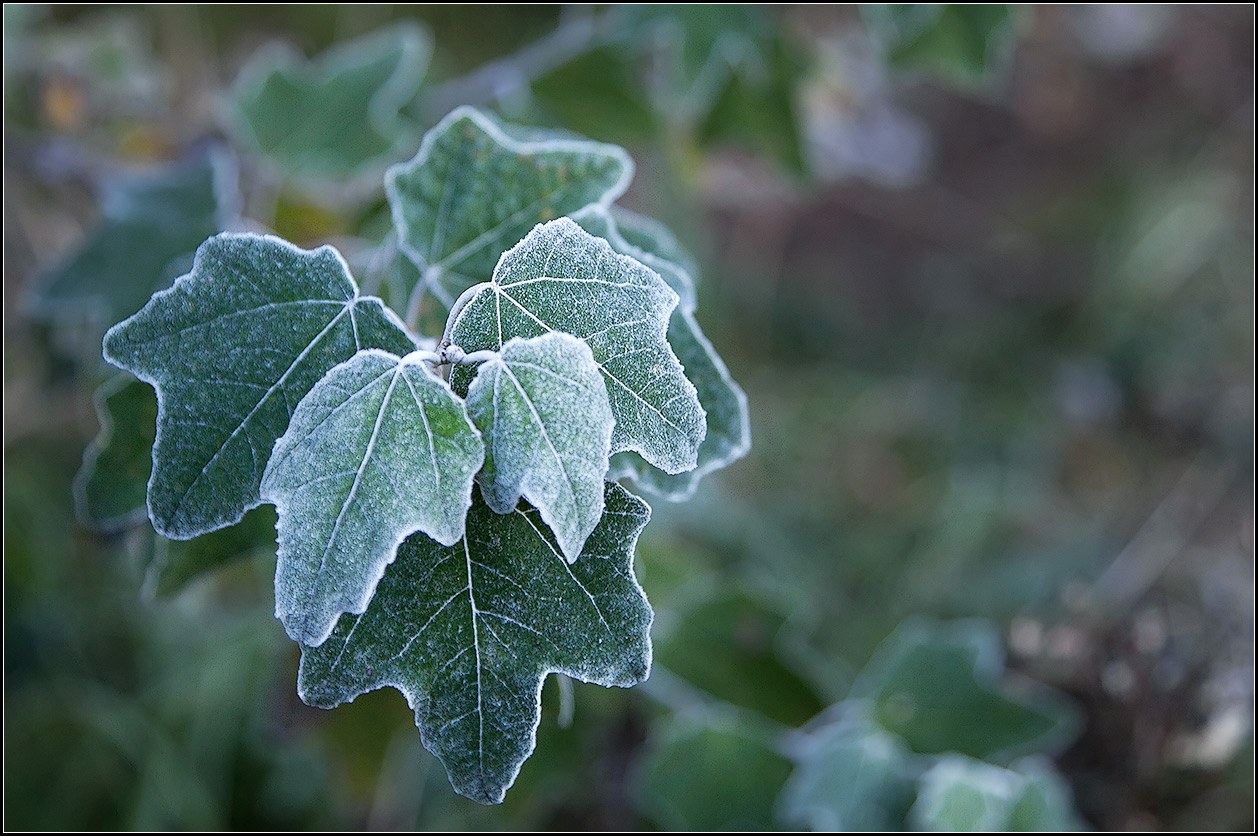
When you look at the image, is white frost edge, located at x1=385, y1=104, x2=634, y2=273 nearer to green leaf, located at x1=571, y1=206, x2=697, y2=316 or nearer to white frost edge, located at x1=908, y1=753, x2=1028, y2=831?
green leaf, located at x1=571, y1=206, x2=697, y2=316

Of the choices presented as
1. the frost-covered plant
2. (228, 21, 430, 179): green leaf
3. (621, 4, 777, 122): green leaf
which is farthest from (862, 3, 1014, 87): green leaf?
the frost-covered plant

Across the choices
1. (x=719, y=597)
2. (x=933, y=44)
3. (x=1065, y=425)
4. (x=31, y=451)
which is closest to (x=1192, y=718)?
(x=719, y=597)

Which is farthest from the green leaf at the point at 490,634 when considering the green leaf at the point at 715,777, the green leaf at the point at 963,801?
the green leaf at the point at 715,777

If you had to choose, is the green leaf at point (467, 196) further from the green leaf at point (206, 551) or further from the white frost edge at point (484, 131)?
the green leaf at point (206, 551)

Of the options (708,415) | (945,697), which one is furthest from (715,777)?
(708,415)

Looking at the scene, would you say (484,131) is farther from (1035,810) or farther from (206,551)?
(1035,810)

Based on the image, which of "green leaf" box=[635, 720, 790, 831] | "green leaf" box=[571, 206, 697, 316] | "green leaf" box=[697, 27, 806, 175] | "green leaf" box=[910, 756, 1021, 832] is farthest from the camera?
"green leaf" box=[697, 27, 806, 175]

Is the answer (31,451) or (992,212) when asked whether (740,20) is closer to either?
(31,451)

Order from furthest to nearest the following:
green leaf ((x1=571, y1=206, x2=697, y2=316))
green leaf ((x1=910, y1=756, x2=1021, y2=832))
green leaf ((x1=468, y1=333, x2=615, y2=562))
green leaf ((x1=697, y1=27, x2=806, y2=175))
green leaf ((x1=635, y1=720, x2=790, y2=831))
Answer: green leaf ((x1=697, y1=27, x2=806, y2=175)), green leaf ((x1=635, y1=720, x2=790, y2=831)), green leaf ((x1=910, y1=756, x2=1021, y2=832)), green leaf ((x1=571, y1=206, x2=697, y2=316)), green leaf ((x1=468, y1=333, x2=615, y2=562))

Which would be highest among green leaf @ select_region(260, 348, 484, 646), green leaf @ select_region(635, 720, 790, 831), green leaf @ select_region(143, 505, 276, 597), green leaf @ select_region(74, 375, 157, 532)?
green leaf @ select_region(260, 348, 484, 646)
